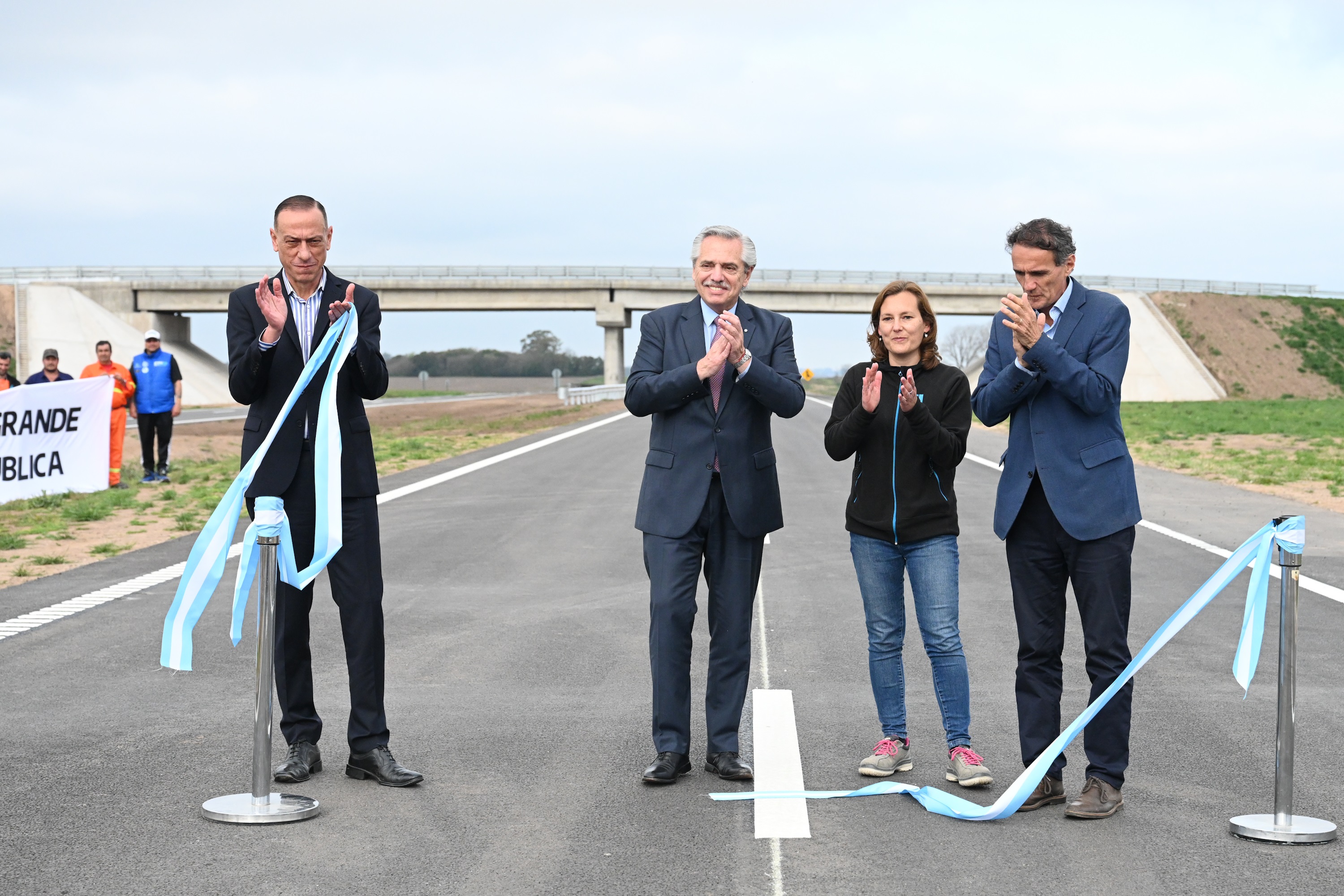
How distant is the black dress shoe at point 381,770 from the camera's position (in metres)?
4.79

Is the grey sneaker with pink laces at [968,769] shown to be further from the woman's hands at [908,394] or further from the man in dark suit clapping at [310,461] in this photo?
the man in dark suit clapping at [310,461]

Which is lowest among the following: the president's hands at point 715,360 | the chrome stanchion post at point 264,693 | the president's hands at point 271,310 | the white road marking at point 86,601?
the white road marking at point 86,601

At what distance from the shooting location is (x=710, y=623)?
5.13 m

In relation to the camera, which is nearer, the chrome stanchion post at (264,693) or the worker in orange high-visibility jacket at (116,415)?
the chrome stanchion post at (264,693)

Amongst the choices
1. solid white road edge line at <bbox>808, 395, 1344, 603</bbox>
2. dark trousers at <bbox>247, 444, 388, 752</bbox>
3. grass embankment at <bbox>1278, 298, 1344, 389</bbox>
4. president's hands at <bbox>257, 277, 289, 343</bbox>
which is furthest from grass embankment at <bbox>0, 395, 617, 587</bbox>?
grass embankment at <bbox>1278, 298, 1344, 389</bbox>

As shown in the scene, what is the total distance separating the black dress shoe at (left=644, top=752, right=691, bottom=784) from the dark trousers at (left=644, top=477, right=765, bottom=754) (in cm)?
3

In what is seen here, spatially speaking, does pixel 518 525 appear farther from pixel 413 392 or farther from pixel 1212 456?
pixel 413 392

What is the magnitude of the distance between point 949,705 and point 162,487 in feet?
47.2

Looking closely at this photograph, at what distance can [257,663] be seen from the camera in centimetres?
439

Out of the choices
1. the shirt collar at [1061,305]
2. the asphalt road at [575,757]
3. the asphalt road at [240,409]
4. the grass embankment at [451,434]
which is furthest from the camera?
the asphalt road at [240,409]

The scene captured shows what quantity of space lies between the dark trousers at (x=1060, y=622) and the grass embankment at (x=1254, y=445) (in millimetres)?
12451

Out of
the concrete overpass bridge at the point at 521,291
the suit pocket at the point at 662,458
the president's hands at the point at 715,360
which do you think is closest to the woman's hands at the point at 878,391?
the president's hands at the point at 715,360

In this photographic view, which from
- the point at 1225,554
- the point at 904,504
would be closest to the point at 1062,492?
the point at 904,504

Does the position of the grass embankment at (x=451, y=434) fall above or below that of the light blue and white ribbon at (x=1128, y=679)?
below
